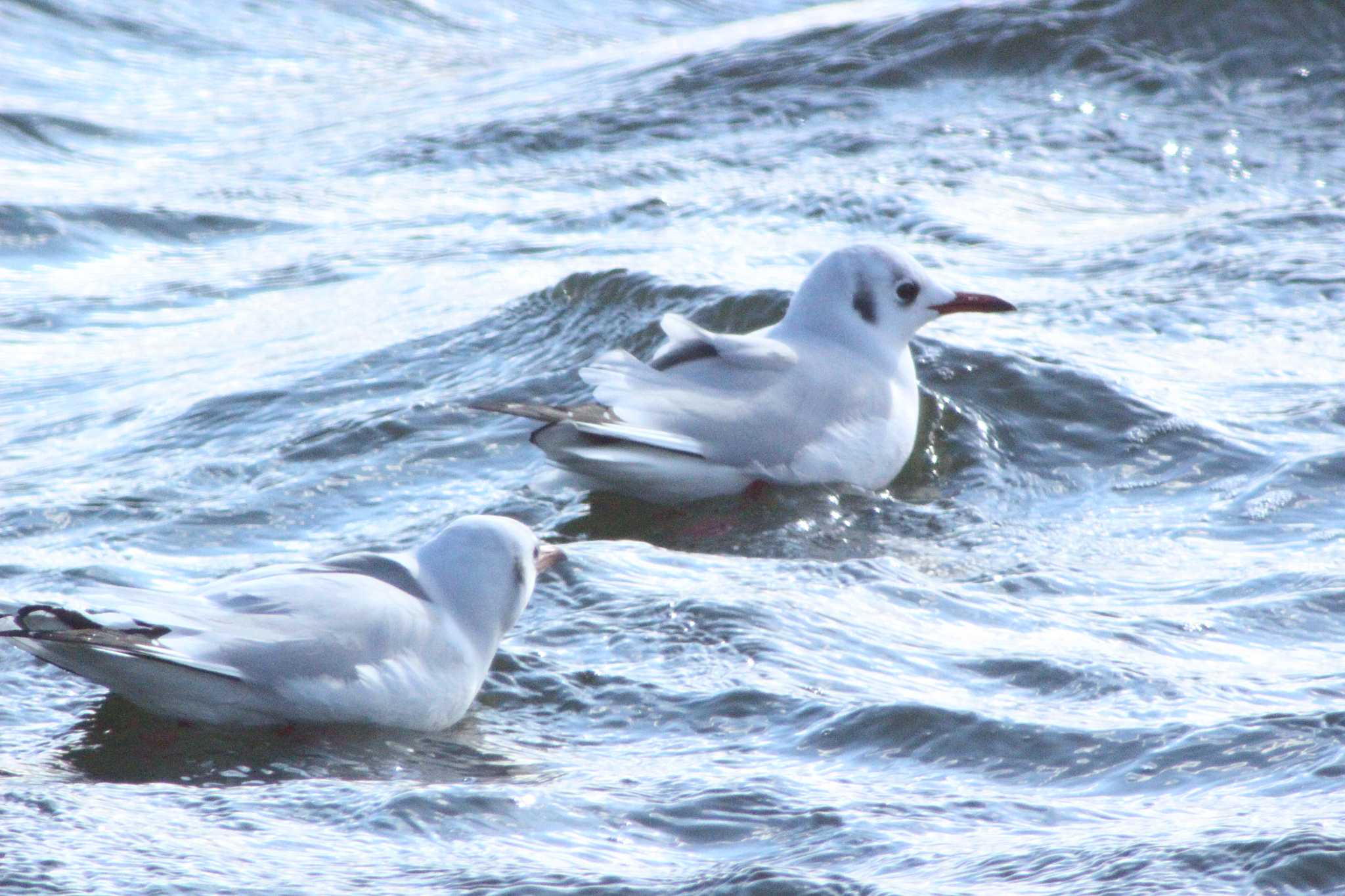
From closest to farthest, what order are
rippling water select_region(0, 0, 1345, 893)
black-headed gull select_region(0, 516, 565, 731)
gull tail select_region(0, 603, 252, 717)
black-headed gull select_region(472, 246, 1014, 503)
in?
rippling water select_region(0, 0, 1345, 893), gull tail select_region(0, 603, 252, 717), black-headed gull select_region(0, 516, 565, 731), black-headed gull select_region(472, 246, 1014, 503)

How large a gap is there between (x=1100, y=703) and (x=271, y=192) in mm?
6808

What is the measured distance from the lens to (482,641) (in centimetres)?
435

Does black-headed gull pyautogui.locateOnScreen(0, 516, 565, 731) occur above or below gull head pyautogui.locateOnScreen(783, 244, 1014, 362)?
below

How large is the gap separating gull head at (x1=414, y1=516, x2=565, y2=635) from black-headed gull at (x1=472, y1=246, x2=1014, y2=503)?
34.3 inches

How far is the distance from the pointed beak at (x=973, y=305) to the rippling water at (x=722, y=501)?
360 mm

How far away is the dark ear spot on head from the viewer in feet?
21.6

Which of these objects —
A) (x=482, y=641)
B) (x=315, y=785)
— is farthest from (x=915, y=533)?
(x=315, y=785)

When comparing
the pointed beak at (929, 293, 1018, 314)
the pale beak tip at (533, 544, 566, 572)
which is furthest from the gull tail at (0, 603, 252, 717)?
the pointed beak at (929, 293, 1018, 314)

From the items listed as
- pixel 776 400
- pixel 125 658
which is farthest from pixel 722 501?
pixel 125 658

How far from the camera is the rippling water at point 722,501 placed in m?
3.60

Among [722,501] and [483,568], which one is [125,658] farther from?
[722,501]

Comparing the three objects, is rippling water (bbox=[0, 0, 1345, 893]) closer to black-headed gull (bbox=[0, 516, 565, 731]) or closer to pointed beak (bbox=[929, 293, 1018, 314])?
black-headed gull (bbox=[0, 516, 565, 731])

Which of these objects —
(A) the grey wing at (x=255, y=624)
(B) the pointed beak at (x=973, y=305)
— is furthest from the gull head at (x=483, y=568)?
(B) the pointed beak at (x=973, y=305)

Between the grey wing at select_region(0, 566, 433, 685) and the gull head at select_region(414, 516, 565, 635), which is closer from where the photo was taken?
the grey wing at select_region(0, 566, 433, 685)
